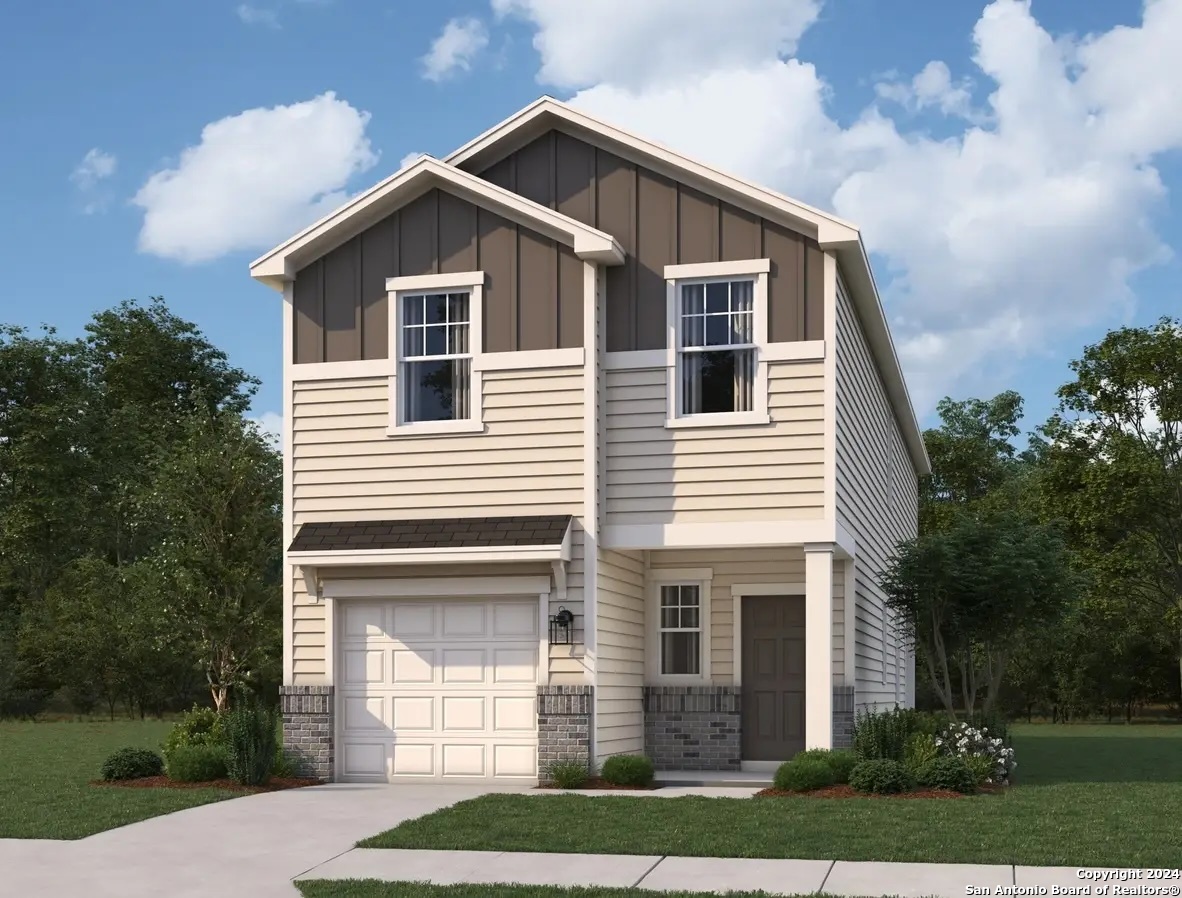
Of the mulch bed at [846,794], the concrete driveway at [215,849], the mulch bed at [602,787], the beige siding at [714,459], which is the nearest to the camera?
the concrete driveway at [215,849]

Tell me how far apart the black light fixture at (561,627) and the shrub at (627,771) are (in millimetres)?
1439

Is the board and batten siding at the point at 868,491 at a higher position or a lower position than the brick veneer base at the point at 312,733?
higher

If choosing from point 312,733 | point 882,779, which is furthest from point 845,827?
point 312,733

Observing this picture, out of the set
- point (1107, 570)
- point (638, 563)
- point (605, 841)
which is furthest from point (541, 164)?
point (1107, 570)

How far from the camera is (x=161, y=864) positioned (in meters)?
11.7

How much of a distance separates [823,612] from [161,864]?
8.08m

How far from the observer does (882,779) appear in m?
15.1

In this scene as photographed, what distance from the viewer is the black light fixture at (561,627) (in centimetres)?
1697

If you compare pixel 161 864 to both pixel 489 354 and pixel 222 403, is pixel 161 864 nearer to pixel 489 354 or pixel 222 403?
pixel 489 354

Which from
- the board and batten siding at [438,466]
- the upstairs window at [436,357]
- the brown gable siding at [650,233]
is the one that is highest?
the brown gable siding at [650,233]

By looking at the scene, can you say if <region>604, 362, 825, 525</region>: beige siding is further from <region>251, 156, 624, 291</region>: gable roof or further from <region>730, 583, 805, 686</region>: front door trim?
<region>730, 583, 805, 686</region>: front door trim

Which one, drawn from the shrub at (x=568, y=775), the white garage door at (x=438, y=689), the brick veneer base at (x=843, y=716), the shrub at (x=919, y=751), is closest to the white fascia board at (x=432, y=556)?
the white garage door at (x=438, y=689)

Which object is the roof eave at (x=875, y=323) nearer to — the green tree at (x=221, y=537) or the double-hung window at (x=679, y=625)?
the double-hung window at (x=679, y=625)

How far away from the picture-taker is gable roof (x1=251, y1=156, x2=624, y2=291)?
1723cm
